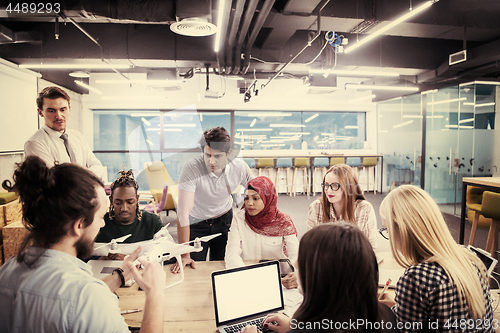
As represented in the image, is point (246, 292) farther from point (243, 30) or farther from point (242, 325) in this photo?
point (243, 30)

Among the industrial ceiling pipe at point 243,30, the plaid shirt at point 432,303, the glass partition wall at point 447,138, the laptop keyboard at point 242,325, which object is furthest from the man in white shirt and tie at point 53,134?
the glass partition wall at point 447,138

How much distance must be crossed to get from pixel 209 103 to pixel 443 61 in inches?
235

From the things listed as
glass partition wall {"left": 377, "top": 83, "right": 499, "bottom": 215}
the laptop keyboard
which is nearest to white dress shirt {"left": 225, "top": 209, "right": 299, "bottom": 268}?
the laptop keyboard

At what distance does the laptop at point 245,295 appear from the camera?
4.03 feet

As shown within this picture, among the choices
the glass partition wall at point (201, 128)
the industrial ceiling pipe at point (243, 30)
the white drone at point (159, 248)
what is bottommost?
the white drone at point (159, 248)

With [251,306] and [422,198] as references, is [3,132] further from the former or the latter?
[422,198]

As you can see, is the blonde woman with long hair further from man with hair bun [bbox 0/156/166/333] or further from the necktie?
the necktie

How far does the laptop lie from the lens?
4.03 feet

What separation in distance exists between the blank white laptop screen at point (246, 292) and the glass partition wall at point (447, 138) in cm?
650

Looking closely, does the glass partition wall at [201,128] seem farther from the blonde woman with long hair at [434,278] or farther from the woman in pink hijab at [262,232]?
the blonde woman with long hair at [434,278]

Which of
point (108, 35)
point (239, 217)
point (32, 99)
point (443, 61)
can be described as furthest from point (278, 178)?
point (239, 217)

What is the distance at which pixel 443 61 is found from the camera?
6.07 metres

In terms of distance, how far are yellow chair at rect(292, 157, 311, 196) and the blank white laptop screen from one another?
720 cm

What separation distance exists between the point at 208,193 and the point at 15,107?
16.0 feet
